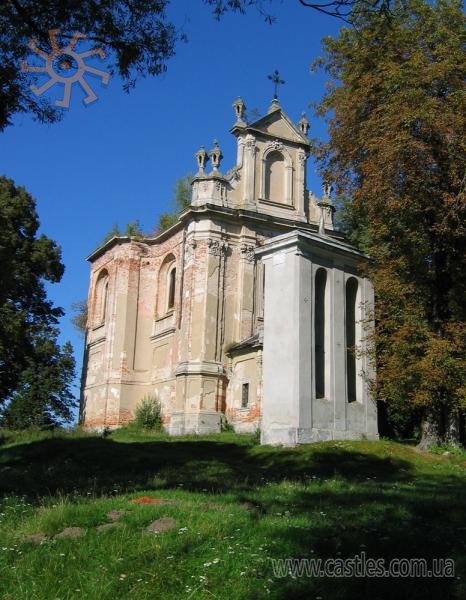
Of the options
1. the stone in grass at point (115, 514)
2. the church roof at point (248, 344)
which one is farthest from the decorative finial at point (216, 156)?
the stone in grass at point (115, 514)

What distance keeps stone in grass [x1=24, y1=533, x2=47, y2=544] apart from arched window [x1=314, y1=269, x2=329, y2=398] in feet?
39.1

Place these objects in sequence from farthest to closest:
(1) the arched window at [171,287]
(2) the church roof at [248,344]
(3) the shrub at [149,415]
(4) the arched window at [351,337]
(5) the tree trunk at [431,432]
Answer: (1) the arched window at [171,287], (3) the shrub at [149,415], (2) the church roof at [248,344], (4) the arched window at [351,337], (5) the tree trunk at [431,432]

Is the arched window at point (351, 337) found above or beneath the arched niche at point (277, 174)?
beneath

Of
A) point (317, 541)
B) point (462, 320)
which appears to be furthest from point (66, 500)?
point (462, 320)

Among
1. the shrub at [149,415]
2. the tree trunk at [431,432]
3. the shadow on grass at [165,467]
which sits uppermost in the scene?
the shrub at [149,415]

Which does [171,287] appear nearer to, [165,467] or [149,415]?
[149,415]

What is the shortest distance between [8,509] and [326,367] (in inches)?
462

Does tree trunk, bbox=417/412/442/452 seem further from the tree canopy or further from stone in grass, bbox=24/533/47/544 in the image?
the tree canopy

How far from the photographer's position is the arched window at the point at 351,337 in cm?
1880

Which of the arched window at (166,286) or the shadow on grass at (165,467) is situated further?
the arched window at (166,286)

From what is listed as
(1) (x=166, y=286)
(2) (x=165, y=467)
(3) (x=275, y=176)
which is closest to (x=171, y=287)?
(1) (x=166, y=286)

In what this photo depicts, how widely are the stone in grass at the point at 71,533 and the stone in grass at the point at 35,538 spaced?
0.45 feet

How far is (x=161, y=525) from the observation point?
21.1 feet

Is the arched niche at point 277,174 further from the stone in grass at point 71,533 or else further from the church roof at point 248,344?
the stone in grass at point 71,533
